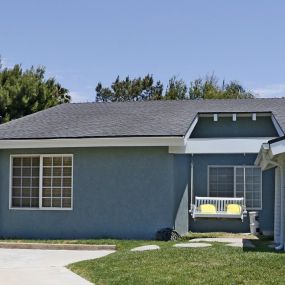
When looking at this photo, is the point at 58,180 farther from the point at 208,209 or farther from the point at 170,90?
the point at 170,90

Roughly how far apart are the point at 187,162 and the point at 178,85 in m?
29.8

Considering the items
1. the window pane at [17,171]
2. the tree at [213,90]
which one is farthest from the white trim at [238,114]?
the tree at [213,90]

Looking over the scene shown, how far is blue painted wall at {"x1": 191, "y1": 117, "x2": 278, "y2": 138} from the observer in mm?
19719

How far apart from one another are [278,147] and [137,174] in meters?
5.73

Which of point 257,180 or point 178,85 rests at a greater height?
point 178,85

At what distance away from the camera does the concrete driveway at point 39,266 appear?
1032 centimetres

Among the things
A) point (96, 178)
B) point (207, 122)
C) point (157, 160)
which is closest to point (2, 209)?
point (96, 178)

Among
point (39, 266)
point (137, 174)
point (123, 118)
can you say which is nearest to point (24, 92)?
point (123, 118)

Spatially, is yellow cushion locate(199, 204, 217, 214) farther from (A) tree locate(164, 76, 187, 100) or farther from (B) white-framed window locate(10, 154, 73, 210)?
(A) tree locate(164, 76, 187, 100)

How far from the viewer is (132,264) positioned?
11.5 metres

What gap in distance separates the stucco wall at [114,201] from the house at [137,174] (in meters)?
0.03

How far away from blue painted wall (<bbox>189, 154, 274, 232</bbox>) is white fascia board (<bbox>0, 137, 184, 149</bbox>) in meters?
2.41

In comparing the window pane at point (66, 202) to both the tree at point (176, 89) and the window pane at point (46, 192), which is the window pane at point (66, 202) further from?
the tree at point (176, 89)

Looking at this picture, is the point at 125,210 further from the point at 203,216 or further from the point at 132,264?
the point at 132,264
